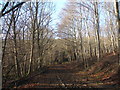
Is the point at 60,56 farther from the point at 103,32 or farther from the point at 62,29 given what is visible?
the point at 62,29

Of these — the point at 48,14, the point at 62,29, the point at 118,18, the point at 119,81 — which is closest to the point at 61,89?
the point at 119,81

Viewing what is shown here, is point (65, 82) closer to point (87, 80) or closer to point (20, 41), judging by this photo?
point (87, 80)

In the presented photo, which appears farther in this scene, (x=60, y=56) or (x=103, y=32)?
(x=60, y=56)

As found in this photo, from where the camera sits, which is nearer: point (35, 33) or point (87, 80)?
point (87, 80)

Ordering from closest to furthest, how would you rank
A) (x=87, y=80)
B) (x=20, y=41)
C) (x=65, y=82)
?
(x=65, y=82), (x=87, y=80), (x=20, y=41)

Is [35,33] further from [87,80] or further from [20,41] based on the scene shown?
[87,80]

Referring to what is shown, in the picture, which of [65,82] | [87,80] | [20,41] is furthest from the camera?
[20,41]

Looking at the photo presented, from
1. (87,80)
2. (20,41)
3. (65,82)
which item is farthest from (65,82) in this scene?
(20,41)

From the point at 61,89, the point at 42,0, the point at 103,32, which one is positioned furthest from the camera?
the point at 103,32

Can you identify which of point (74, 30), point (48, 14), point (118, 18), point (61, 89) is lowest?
point (61, 89)

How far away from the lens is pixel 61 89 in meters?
8.95

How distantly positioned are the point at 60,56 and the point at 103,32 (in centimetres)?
2701

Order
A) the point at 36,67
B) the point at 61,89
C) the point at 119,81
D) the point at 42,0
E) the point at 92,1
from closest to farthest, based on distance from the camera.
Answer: the point at 61,89 < the point at 119,81 < the point at 92,1 < the point at 42,0 < the point at 36,67

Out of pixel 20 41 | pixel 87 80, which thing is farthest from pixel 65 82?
pixel 20 41
